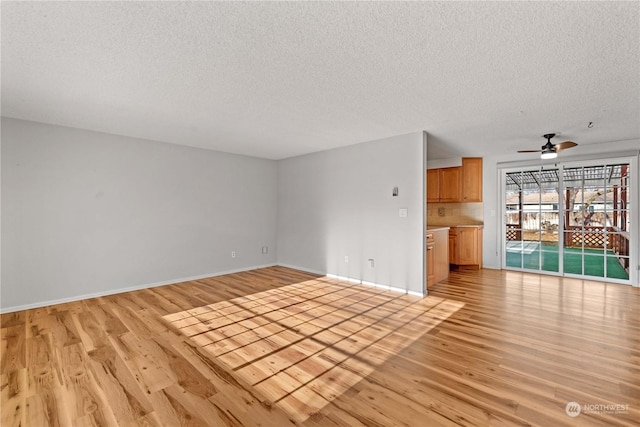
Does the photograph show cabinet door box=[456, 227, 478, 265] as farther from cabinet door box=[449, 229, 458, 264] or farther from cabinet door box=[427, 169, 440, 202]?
cabinet door box=[427, 169, 440, 202]

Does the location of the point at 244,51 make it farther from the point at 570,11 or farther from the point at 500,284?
the point at 500,284

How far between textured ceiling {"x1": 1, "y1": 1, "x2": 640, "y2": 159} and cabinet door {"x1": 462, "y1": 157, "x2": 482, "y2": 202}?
226 cm

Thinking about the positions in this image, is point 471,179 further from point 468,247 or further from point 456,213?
point 468,247

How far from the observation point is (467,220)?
21.5 ft

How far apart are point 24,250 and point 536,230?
8378mm

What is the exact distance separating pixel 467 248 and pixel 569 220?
181cm

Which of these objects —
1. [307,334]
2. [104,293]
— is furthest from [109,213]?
[307,334]

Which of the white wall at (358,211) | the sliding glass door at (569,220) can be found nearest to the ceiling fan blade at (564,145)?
the sliding glass door at (569,220)

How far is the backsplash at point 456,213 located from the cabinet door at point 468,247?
0.35 metres

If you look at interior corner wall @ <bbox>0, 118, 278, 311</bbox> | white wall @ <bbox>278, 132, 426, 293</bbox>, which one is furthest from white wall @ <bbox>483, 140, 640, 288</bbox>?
interior corner wall @ <bbox>0, 118, 278, 311</bbox>

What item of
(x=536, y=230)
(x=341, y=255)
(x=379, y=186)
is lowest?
(x=341, y=255)

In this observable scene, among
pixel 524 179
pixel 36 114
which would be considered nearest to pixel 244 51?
pixel 36 114

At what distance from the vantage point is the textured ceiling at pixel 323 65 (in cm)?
169

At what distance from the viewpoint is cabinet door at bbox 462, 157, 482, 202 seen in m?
6.23
